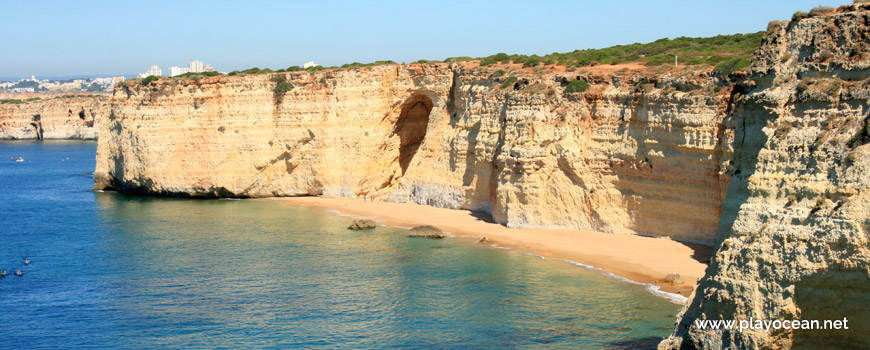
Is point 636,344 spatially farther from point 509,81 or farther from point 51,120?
point 51,120

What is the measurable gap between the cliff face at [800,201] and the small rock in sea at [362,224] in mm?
22085

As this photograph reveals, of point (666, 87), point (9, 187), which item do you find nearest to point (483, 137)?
point (666, 87)

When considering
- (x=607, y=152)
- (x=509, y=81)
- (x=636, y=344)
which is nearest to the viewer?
(x=636, y=344)

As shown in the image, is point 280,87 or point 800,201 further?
point 280,87

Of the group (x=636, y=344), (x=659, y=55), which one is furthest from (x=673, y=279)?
(x=659, y=55)

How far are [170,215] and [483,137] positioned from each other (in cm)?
1705

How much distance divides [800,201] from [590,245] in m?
16.8

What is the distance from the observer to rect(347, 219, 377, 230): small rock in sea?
37219 millimetres

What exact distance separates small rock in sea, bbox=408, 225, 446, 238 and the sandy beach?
38.1 inches

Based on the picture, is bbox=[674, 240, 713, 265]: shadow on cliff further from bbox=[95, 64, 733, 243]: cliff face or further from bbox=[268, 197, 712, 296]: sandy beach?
bbox=[95, 64, 733, 243]: cliff face

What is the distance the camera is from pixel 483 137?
127 ft

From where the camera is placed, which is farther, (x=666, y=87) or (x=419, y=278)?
(x=666, y=87)

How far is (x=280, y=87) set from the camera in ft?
155

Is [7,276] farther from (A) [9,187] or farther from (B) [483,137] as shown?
(A) [9,187]
